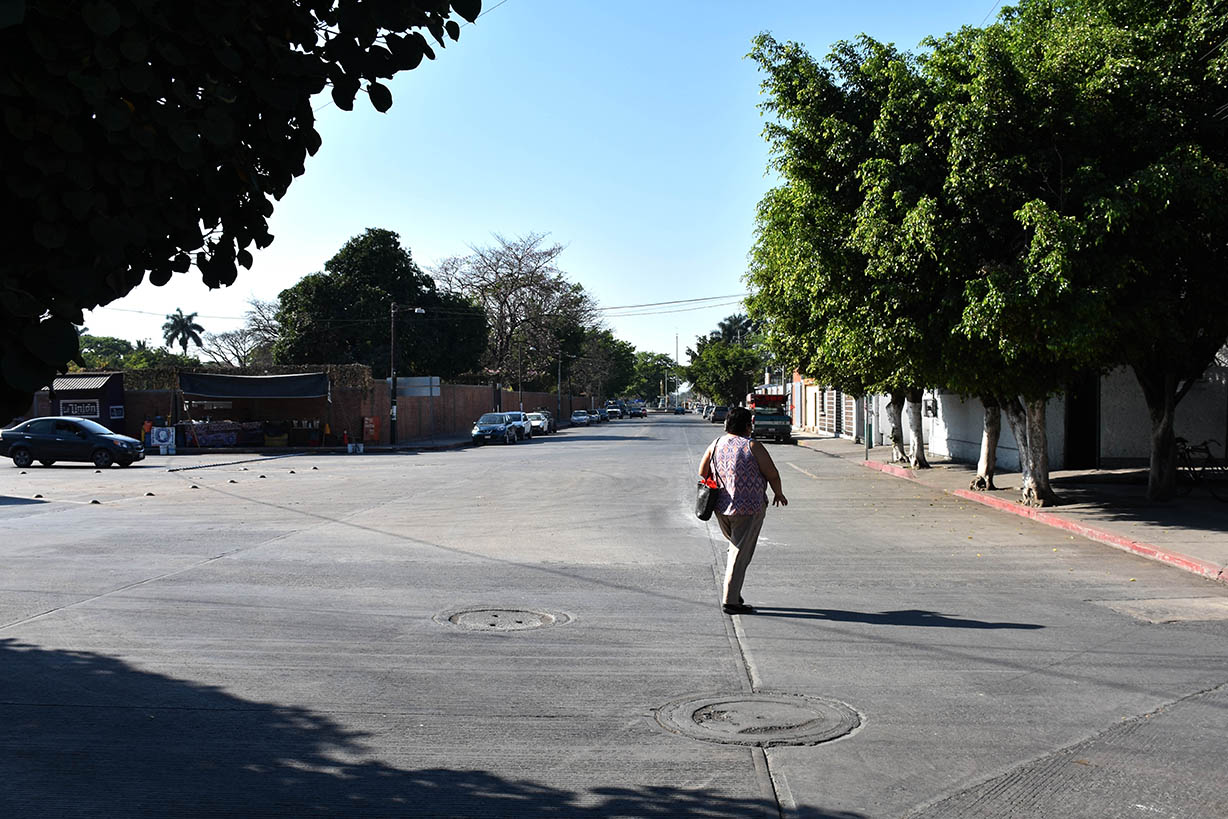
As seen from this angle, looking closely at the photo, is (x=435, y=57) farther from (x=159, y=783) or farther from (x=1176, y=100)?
(x=1176, y=100)

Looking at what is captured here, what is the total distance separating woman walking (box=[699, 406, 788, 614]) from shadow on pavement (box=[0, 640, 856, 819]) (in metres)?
3.90

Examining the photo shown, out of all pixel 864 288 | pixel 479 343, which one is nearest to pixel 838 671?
pixel 864 288

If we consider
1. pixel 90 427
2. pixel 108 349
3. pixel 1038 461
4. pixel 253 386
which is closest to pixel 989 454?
pixel 1038 461

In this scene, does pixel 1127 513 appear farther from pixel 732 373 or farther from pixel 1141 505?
pixel 732 373

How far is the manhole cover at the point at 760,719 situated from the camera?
5.43 meters

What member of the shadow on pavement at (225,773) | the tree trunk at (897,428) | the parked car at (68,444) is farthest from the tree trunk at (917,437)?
the shadow on pavement at (225,773)

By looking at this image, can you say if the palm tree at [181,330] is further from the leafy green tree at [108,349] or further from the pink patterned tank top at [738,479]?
the pink patterned tank top at [738,479]

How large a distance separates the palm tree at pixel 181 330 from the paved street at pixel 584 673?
120708mm

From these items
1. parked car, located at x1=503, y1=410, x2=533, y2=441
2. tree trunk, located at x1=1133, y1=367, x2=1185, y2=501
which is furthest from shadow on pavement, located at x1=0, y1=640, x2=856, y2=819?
parked car, located at x1=503, y1=410, x2=533, y2=441

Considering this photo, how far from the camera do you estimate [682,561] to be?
38.0 ft

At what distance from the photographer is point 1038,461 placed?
16906 millimetres

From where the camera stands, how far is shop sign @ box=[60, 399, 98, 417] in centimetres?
4162

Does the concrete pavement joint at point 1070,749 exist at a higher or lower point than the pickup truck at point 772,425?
lower

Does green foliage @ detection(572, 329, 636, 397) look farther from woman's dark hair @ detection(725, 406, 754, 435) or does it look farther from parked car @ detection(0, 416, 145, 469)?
woman's dark hair @ detection(725, 406, 754, 435)
